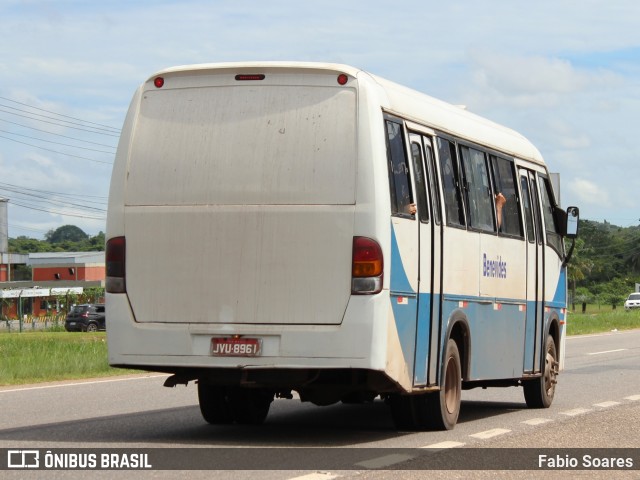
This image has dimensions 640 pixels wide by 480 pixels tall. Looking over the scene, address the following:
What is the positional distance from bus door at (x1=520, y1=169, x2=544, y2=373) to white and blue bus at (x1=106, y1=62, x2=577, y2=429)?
370 cm

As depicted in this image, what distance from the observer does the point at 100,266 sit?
138 meters

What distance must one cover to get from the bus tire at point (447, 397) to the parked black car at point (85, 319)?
6161 cm

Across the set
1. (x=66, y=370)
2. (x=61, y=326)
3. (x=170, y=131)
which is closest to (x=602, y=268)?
(x=61, y=326)

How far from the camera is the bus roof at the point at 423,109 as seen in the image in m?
11.4

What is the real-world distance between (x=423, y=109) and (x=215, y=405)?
11.3 ft

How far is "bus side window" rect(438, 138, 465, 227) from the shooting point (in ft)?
42.4

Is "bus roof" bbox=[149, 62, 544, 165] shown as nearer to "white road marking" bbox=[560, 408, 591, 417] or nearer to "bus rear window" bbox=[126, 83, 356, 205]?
"bus rear window" bbox=[126, 83, 356, 205]

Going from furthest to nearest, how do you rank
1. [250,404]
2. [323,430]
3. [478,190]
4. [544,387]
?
[544,387]
[478,190]
[250,404]
[323,430]

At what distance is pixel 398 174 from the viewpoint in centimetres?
1162

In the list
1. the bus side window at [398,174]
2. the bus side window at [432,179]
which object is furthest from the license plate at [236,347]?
the bus side window at [432,179]

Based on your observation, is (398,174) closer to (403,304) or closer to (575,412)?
(403,304)

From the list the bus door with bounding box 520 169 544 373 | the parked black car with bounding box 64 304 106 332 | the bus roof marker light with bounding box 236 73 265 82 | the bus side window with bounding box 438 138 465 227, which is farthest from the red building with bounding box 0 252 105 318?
the bus roof marker light with bounding box 236 73 265 82

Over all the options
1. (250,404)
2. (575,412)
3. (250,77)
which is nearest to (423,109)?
(250,77)

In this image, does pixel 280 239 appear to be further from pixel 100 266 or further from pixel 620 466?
pixel 100 266
